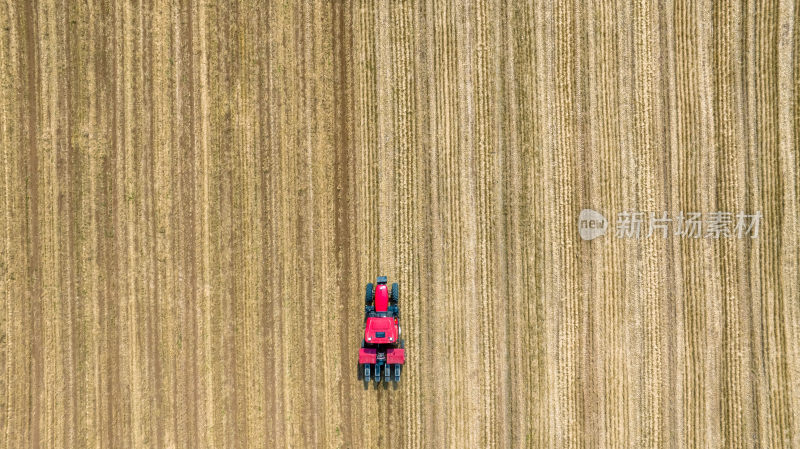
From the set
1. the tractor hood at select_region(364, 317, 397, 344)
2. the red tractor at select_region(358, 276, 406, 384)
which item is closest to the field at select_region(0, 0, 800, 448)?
the red tractor at select_region(358, 276, 406, 384)

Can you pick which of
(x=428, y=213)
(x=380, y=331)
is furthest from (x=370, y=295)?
(x=428, y=213)

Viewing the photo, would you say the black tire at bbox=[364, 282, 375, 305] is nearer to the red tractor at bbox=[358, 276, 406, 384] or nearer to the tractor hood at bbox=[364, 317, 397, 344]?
the red tractor at bbox=[358, 276, 406, 384]

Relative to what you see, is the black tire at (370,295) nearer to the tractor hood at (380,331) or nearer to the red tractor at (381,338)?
the red tractor at (381,338)

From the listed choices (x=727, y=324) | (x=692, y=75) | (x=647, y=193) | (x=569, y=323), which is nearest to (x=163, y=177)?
(x=569, y=323)

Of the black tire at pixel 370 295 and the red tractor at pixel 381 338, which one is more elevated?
the black tire at pixel 370 295

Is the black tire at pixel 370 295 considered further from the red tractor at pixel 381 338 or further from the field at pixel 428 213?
the field at pixel 428 213

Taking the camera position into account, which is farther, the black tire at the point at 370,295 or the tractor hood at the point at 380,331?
the black tire at the point at 370,295

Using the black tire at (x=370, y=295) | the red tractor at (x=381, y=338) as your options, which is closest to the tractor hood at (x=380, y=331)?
the red tractor at (x=381, y=338)
